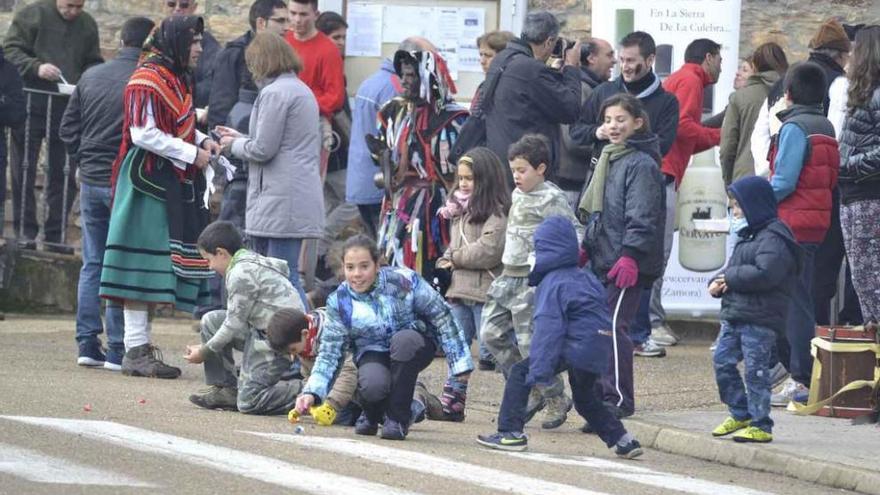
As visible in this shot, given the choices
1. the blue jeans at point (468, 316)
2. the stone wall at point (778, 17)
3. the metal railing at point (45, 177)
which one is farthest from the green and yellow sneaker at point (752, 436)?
the stone wall at point (778, 17)

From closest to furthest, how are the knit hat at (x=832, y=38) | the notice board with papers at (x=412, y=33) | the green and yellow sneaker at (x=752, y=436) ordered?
the green and yellow sneaker at (x=752, y=436) → the knit hat at (x=832, y=38) → the notice board with papers at (x=412, y=33)

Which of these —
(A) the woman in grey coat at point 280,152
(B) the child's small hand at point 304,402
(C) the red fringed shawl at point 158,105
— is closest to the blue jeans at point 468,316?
(A) the woman in grey coat at point 280,152

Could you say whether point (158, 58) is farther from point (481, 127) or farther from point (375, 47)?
point (375, 47)

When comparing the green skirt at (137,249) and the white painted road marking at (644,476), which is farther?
the green skirt at (137,249)

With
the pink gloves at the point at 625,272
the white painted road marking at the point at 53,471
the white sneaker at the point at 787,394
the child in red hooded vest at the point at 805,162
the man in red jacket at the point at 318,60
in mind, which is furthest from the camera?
the man in red jacket at the point at 318,60

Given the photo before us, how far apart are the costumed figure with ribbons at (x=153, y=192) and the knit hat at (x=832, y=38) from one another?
371 cm

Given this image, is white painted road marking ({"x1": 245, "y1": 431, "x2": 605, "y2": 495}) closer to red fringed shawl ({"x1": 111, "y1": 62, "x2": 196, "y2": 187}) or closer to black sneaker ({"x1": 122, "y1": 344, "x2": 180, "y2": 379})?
black sneaker ({"x1": 122, "y1": 344, "x2": 180, "y2": 379})

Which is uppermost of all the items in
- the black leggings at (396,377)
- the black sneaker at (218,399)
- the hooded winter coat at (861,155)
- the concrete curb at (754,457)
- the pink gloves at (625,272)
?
the hooded winter coat at (861,155)

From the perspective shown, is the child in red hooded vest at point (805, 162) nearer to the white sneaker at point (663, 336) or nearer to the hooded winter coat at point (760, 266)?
the hooded winter coat at point (760, 266)

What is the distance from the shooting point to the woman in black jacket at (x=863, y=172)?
10812 mm

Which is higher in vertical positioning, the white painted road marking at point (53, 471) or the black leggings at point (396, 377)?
the black leggings at point (396, 377)

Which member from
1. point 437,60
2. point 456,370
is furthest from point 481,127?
point 456,370

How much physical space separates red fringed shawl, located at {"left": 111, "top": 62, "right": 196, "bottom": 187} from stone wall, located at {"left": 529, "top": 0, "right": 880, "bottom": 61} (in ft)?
17.1

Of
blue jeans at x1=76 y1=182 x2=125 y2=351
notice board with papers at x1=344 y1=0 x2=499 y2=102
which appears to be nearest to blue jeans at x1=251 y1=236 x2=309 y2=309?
blue jeans at x1=76 y1=182 x2=125 y2=351
